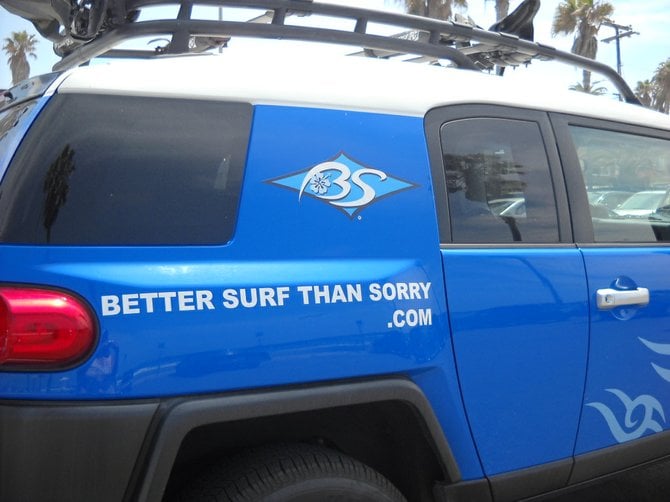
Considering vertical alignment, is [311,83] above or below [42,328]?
above

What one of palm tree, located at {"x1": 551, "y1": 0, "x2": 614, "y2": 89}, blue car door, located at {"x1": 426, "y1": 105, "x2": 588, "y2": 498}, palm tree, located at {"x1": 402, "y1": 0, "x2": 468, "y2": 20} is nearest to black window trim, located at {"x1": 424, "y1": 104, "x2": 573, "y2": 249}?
blue car door, located at {"x1": 426, "y1": 105, "x2": 588, "y2": 498}

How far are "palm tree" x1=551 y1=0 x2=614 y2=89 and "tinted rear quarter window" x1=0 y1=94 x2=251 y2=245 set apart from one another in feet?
84.8

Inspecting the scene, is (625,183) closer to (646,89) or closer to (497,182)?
(497,182)

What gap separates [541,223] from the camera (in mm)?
2518

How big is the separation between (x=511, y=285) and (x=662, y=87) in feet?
144

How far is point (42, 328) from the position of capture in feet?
5.26

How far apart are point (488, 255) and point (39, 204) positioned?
1.39 meters

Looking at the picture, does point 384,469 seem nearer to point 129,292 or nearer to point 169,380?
point 169,380

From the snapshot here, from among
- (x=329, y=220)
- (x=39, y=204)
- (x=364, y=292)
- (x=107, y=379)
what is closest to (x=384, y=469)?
(x=364, y=292)

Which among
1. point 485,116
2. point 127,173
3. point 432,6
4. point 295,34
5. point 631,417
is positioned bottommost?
point 631,417

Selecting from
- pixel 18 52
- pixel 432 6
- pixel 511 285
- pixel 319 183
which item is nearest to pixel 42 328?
pixel 319 183

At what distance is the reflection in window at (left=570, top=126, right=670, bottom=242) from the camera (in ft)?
8.95

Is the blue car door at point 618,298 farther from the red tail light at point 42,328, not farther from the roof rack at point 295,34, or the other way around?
the red tail light at point 42,328

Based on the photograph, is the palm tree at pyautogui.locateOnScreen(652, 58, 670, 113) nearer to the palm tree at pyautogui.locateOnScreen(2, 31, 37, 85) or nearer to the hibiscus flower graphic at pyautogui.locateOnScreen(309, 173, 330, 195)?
the palm tree at pyautogui.locateOnScreen(2, 31, 37, 85)
